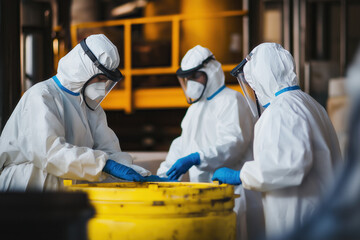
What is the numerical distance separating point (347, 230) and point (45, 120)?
66.3 inches

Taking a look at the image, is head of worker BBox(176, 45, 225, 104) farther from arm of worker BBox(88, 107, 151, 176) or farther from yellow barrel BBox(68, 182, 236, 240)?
yellow barrel BBox(68, 182, 236, 240)

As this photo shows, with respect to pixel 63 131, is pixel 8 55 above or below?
above

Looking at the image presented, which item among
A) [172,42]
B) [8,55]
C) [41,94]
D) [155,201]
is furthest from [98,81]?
[172,42]

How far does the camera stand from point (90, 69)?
8.35 feet

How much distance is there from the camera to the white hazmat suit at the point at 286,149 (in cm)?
199

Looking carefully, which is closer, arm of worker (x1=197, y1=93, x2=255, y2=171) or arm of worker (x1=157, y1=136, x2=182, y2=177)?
arm of worker (x1=197, y1=93, x2=255, y2=171)

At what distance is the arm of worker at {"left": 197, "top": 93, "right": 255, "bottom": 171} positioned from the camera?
10.2 feet

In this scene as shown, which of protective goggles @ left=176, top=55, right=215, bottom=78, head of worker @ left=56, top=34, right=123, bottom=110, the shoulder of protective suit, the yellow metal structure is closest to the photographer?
→ the shoulder of protective suit

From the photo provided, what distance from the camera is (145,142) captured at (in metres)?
7.07

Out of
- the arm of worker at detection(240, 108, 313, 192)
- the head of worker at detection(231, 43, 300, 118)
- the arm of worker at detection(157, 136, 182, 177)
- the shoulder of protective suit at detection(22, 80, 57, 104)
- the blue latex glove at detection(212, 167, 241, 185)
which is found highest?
the head of worker at detection(231, 43, 300, 118)

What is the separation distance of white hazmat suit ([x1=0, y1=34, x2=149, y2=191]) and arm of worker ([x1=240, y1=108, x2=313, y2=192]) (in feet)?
2.55

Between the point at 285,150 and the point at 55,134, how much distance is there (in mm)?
1085

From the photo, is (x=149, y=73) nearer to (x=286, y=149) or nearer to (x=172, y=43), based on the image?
(x=172, y=43)

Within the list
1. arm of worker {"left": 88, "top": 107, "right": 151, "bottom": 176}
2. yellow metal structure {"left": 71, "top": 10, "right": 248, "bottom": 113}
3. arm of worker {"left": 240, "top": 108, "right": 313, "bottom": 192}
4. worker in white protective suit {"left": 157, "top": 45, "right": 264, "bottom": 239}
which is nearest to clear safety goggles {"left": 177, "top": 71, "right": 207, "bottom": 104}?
A: worker in white protective suit {"left": 157, "top": 45, "right": 264, "bottom": 239}
